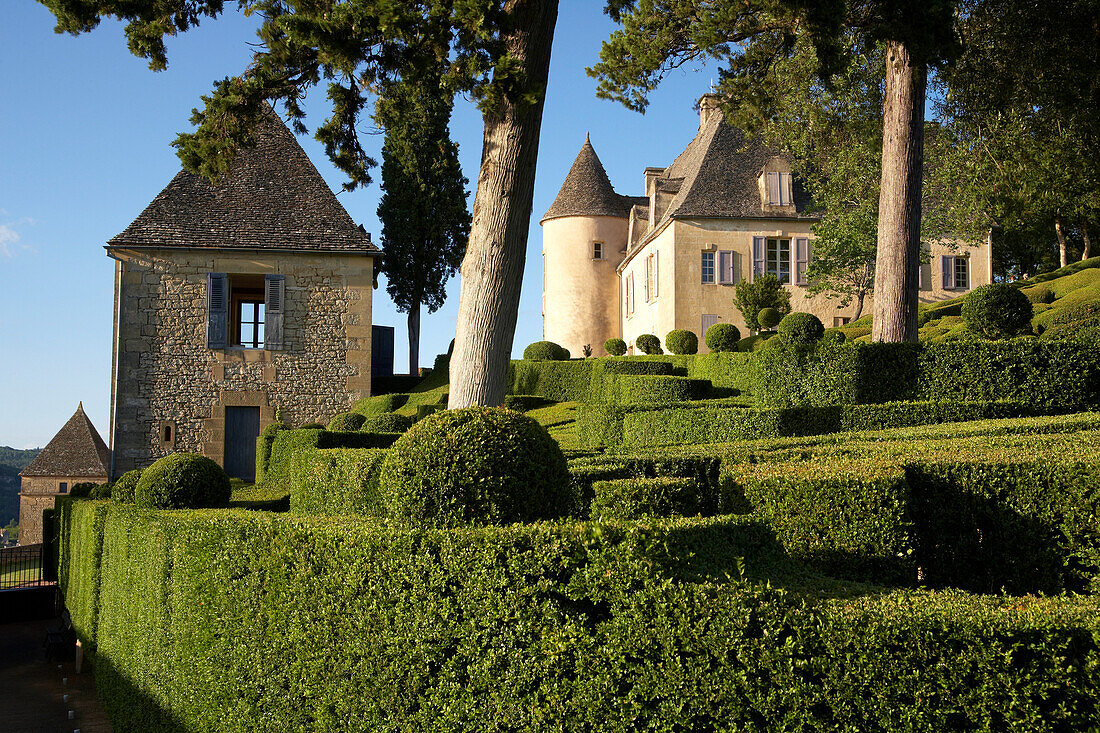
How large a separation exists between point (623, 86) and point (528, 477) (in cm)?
910

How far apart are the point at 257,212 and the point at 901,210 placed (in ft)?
59.6

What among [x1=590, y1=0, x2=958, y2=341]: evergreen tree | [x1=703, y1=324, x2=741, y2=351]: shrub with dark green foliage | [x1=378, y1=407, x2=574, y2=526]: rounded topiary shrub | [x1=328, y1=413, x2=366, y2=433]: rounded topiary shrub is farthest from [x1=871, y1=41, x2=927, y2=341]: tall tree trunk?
[x1=328, y1=413, x2=366, y2=433]: rounded topiary shrub

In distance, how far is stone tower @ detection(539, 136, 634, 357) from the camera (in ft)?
118

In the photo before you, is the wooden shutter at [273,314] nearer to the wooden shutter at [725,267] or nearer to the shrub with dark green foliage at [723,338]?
the shrub with dark green foliage at [723,338]

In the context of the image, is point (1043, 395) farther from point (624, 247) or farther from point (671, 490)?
point (624, 247)

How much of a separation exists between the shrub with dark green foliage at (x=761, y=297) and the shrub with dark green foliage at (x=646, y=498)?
21.3 meters

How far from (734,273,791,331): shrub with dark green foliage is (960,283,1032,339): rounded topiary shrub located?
12.9 m

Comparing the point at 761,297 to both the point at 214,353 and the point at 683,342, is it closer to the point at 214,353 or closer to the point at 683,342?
the point at 683,342

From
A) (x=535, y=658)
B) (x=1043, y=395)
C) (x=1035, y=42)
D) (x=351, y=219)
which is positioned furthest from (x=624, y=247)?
(x=535, y=658)

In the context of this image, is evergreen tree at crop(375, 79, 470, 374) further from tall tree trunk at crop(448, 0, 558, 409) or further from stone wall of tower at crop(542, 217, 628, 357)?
tall tree trunk at crop(448, 0, 558, 409)

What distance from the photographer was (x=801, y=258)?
97.1 ft

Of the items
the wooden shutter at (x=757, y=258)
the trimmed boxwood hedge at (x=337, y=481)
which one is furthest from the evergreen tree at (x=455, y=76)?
the wooden shutter at (x=757, y=258)

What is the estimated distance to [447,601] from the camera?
4.35m

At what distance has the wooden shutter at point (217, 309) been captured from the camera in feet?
75.5
